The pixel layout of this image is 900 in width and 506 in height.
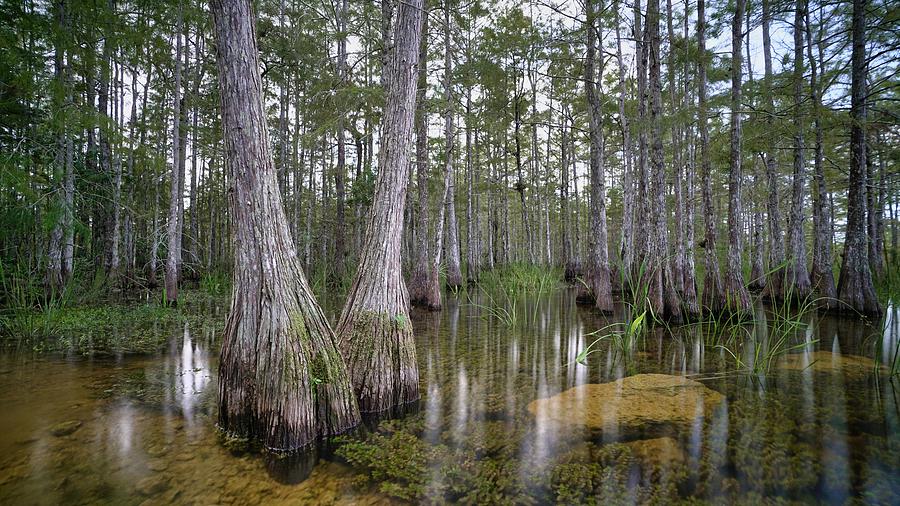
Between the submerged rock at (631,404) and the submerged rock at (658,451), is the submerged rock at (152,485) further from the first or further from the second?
the submerged rock at (658,451)

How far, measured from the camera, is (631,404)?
3.55 metres

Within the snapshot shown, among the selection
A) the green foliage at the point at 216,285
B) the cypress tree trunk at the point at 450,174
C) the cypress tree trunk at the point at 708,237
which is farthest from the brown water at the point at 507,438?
the green foliage at the point at 216,285

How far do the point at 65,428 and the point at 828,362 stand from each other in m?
8.21

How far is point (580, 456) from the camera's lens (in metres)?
2.65

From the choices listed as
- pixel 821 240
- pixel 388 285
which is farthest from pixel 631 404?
pixel 821 240

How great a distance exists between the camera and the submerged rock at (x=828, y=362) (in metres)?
4.51

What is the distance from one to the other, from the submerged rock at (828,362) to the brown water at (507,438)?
0.09 ft

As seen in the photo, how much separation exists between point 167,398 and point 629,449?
424cm

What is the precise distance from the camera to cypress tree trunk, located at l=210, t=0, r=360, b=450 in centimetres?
271

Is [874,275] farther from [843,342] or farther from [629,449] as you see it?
[629,449]

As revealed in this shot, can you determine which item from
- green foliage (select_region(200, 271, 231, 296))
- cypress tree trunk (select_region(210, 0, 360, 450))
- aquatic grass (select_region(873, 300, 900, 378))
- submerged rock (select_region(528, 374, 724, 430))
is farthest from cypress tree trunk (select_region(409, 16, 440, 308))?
aquatic grass (select_region(873, 300, 900, 378))

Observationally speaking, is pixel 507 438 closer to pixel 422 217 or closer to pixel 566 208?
pixel 422 217

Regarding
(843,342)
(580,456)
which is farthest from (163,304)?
(843,342)

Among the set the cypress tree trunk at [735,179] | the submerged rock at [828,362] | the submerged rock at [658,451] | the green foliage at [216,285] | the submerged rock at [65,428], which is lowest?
the submerged rock at [658,451]
